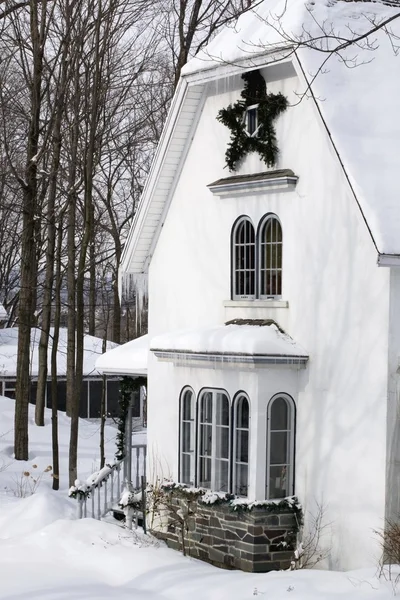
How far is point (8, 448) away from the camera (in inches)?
1041

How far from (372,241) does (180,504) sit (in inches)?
206

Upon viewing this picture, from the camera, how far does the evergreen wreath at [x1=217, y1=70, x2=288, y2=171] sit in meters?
14.5

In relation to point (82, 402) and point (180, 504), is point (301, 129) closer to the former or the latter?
point (180, 504)

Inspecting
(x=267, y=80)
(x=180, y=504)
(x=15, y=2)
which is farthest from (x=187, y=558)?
(x=15, y=2)

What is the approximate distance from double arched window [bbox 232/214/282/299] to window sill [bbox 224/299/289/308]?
5.6 inches

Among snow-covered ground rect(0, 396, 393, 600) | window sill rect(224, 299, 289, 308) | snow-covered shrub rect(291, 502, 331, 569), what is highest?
window sill rect(224, 299, 289, 308)

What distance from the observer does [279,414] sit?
1412 centimetres

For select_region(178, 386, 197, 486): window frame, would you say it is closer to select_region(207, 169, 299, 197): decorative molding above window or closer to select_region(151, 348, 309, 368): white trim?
select_region(151, 348, 309, 368): white trim

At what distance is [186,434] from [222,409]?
3.74 ft

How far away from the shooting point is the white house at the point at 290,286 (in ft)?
41.8

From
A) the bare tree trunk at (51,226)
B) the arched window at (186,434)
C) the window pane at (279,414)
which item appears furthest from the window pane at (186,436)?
the bare tree trunk at (51,226)

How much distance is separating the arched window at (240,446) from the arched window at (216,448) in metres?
0.16

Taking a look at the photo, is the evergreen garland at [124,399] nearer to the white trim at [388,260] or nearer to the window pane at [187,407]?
the window pane at [187,407]

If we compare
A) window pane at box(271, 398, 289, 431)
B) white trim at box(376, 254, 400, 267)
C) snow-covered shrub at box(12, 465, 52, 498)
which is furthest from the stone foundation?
snow-covered shrub at box(12, 465, 52, 498)
